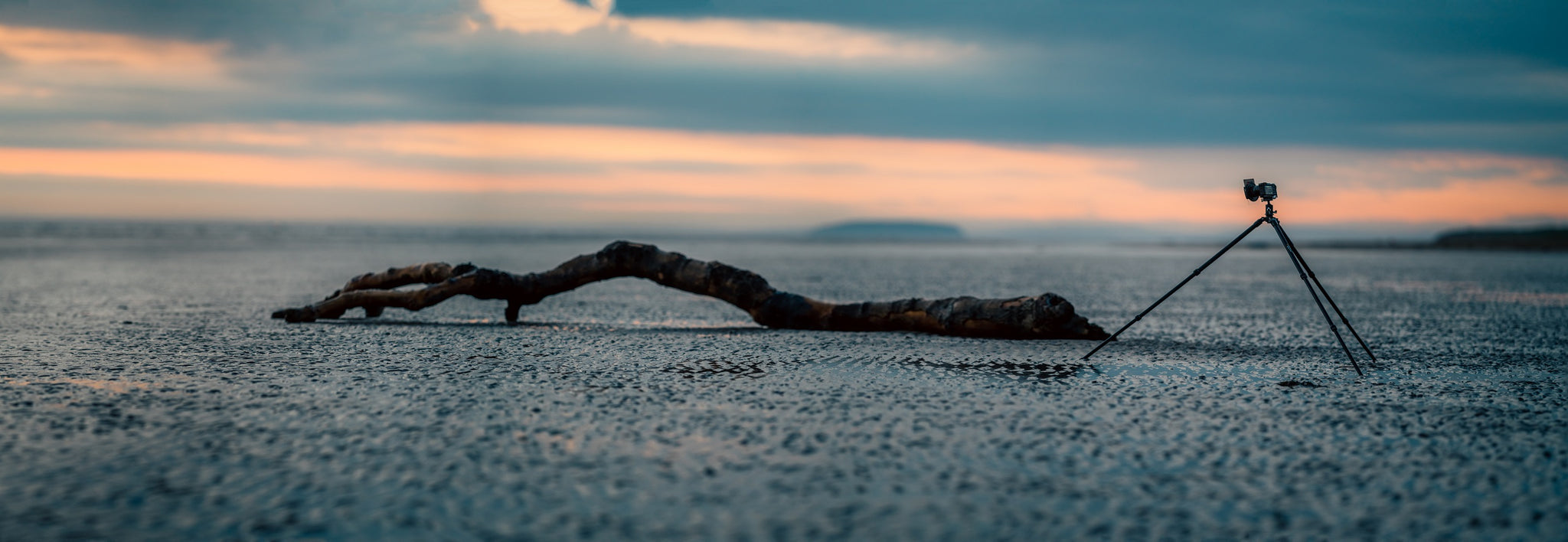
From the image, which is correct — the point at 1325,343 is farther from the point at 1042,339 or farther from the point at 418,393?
the point at 418,393

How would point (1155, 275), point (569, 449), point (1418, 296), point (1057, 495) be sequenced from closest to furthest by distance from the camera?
1. point (1057, 495)
2. point (569, 449)
3. point (1418, 296)
4. point (1155, 275)

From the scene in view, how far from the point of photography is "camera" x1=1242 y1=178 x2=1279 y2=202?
328 inches

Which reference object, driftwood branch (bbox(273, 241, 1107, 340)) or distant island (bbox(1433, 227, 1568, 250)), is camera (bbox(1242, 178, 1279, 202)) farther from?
distant island (bbox(1433, 227, 1568, 250))

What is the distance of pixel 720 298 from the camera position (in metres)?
12.1

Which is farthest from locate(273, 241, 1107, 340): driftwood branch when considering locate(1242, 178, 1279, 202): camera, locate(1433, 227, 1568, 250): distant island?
locate(1433, 227, 1568, 250): distant island

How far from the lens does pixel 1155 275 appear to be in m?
29.6

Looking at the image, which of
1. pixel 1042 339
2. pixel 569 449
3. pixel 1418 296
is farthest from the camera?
pixel 1418 296

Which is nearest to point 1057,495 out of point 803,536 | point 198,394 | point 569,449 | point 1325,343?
point 803,536

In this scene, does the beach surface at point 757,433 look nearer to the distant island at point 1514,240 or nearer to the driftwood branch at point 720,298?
the driftwood branch at point 720,298

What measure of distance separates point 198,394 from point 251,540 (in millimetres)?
3782

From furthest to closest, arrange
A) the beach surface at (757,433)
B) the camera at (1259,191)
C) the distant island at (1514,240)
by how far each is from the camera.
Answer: the distant island at (1514,240)
the camera at (1259,191)
the beach surface at (757,433)

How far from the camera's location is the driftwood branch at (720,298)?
10.9m

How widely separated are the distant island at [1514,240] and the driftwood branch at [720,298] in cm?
6742

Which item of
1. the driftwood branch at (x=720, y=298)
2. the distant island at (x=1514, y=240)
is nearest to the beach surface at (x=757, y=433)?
the driftwood branch at (x=720, y=298)
